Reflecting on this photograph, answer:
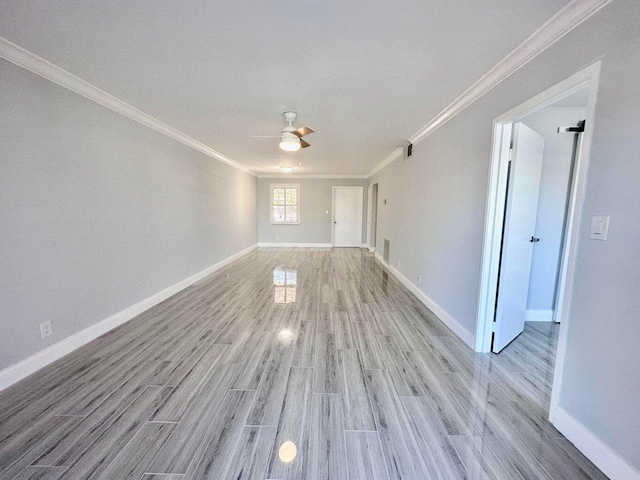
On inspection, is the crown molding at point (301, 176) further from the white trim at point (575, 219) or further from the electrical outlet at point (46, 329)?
the white trim at point (575, 219)

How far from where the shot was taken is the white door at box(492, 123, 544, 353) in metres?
2.26

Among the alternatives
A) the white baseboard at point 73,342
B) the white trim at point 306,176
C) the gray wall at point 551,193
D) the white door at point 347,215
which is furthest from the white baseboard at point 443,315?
the white trim at point 306,176

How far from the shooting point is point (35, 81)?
2.07 metres

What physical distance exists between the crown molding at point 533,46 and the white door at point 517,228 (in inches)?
17.8

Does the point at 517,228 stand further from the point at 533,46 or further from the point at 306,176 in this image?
the point at 306,176

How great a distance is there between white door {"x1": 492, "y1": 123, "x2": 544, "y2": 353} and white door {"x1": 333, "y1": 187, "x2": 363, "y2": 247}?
6.28 m

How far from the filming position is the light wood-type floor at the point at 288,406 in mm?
1351

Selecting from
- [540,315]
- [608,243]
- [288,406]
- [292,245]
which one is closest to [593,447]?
[608,243]

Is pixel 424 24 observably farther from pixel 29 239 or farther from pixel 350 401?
pixel 29 239

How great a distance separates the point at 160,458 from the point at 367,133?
13.3ft

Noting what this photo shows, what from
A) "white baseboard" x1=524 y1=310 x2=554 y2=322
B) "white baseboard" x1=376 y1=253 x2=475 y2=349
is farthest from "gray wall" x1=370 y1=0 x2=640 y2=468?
"white baseboard" x1=524 y1=310 x2=554 y2=322

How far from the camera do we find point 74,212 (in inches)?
94.9

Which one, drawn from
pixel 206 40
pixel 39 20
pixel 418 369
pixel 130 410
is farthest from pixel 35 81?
pixel 418 369

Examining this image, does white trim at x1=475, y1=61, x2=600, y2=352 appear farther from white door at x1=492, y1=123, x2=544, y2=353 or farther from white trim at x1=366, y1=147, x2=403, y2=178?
white trim at x1=366, y1=147, x2=403, y2=178
